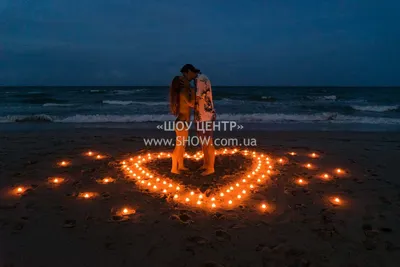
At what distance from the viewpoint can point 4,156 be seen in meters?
7.36

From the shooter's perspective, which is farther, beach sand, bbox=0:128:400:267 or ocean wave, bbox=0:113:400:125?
ocean wave, bbox=0:113:400:125

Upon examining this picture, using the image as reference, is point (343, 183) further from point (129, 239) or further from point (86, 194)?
point (86, 194)

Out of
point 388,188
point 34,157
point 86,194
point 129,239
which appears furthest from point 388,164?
point 34,157

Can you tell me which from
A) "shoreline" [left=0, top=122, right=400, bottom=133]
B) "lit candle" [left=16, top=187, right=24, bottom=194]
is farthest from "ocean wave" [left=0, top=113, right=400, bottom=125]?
"lit candle" [left=16, top=187, right=24, bottom=194]

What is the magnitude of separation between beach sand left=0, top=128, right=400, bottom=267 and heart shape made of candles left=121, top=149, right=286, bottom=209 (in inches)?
7.5

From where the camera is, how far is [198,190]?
5039mm

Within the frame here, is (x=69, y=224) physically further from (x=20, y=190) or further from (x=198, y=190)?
(x=198, y=190)

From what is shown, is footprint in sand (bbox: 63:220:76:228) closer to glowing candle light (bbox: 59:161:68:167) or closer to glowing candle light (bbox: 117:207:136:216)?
glowing candle light (bbox: 117:207:136:216)

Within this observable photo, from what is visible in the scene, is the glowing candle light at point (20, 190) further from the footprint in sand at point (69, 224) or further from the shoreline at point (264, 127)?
the shoreline at point (264, 127)

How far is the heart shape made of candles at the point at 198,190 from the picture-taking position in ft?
15.2

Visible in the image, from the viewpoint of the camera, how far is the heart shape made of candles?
4.62 metres

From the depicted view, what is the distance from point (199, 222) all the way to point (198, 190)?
1.13 metres

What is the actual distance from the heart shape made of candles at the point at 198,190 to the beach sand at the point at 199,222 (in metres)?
0.19

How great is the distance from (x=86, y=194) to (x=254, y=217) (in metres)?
2.96
